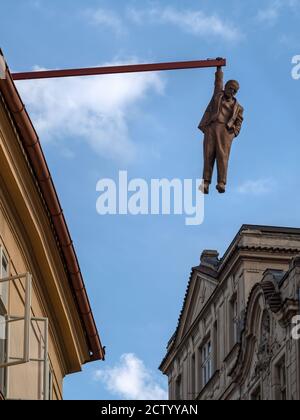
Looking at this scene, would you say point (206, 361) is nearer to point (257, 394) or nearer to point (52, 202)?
point (257, 394)

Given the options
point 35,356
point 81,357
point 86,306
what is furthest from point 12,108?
point 81,357

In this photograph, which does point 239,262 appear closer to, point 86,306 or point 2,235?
point 86,306

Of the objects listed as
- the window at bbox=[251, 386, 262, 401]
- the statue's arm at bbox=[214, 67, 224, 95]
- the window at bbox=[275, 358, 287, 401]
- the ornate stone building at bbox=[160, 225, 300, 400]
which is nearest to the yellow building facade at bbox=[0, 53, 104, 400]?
the statue's arm at bbox=[214, 67, 224, 95]

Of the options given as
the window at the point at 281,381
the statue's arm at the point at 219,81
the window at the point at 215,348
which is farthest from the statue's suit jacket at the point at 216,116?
the window at the point at 215,348

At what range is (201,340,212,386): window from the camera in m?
59.9

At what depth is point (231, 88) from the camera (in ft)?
55.9

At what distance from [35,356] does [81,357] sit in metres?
5.24

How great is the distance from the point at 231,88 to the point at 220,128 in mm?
905

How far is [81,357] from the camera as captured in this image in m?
31.5

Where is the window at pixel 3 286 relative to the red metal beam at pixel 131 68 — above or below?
below

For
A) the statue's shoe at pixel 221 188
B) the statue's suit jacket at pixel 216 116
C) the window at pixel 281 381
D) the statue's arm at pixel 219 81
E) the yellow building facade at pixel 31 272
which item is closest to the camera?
the statue's shoe at pixel 221 188

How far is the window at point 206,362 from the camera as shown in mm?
59922

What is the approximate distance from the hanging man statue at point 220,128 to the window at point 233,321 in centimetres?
3898

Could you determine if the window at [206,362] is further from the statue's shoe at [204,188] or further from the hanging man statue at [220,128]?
the statue's shoe at [204,188]
